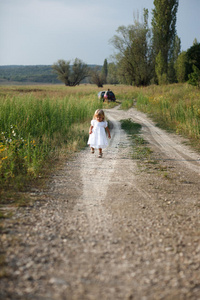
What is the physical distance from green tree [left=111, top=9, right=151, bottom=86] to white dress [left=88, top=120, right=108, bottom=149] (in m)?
34.5

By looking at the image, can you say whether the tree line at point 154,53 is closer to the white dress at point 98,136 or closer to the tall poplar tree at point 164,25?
the tall poplar tree at point 164,25

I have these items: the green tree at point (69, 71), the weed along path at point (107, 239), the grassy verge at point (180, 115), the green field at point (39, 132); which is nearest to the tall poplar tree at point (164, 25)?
the grassy verge at point (180, 115)

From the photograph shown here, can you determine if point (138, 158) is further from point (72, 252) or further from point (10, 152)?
point (72, 252)

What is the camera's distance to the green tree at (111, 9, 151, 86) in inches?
1528

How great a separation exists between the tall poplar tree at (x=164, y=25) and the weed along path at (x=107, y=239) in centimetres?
3111

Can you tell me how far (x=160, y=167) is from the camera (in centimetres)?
680

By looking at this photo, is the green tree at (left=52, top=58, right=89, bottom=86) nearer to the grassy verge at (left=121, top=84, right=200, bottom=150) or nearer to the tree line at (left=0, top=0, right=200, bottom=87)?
the tree line at (left=0, top=0, right=200, bottom=87)

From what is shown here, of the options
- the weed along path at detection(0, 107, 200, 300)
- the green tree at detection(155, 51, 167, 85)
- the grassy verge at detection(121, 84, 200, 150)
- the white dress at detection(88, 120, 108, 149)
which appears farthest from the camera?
the green tree at detection(155, 51, 167, 85)

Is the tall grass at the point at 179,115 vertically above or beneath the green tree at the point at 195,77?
beneath

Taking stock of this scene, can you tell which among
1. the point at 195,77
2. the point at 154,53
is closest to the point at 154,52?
the point at 154,53

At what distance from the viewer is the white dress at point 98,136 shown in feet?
25.8

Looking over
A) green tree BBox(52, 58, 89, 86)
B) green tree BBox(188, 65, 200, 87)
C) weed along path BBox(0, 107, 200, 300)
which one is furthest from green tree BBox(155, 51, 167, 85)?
green tree BBox(52, 58, 89, 86)

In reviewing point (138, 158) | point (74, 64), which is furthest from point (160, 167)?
point (74, 64)

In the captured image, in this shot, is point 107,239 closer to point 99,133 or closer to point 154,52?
point 99,133
